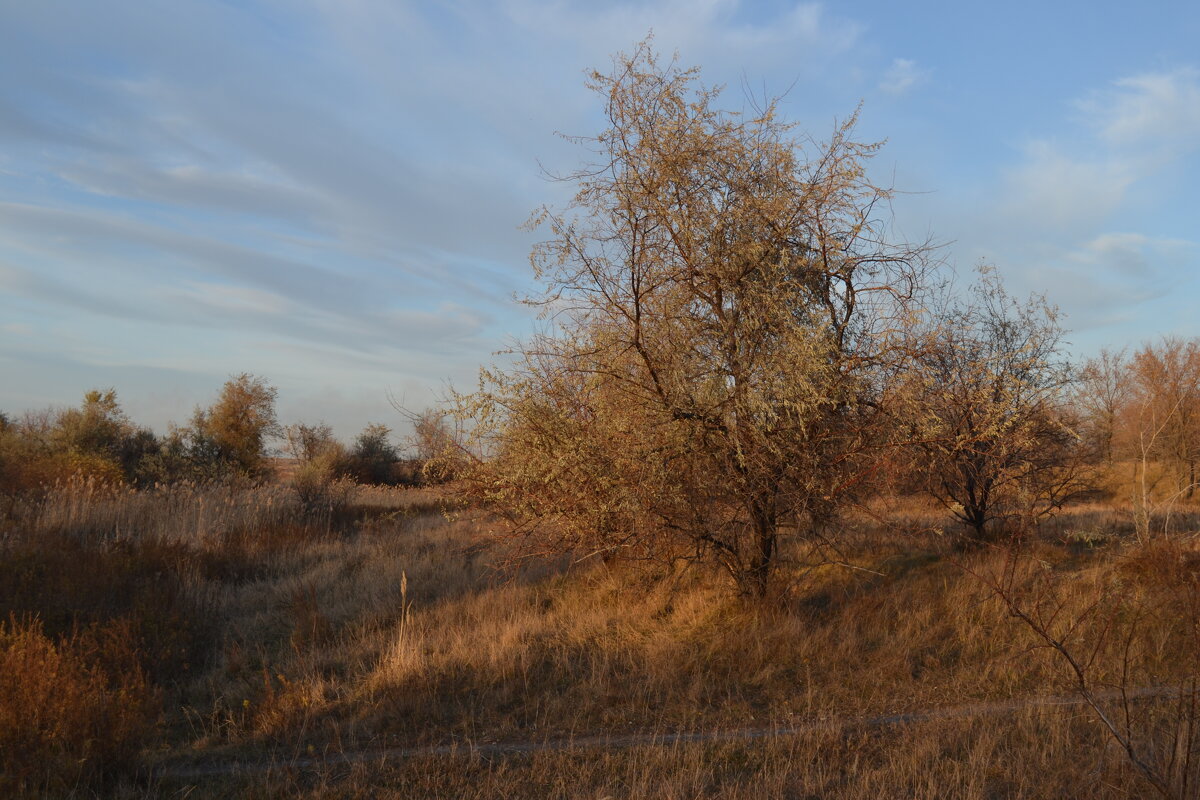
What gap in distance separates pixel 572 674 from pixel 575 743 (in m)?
1.27

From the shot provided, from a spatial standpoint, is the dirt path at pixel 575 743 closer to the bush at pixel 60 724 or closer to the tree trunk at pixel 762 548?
the bush at pixel 60 724

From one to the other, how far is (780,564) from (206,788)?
223 inches

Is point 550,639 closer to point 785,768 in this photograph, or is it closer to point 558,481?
point 558,481

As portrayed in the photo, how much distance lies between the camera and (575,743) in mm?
5379

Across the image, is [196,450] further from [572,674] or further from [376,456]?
[572,674]

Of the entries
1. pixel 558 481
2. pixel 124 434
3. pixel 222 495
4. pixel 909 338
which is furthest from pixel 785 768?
pixel 124 434

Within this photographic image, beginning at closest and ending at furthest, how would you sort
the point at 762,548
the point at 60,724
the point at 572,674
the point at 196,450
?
the point at 60,724, the point at 572,674, the point at 762,548, the point at 196,450

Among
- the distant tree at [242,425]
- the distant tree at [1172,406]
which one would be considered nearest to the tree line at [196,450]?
the distant tree at [242,425]

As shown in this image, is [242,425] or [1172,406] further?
[242,425]

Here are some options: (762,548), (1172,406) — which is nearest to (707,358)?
(762,548)

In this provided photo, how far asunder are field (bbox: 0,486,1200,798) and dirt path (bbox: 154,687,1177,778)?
0.03 meters

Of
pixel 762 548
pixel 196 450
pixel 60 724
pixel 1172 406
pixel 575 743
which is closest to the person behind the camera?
pixel 60 724

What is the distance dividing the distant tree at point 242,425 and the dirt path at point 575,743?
2420cm

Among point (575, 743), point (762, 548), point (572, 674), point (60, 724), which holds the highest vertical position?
point (762, 548)
